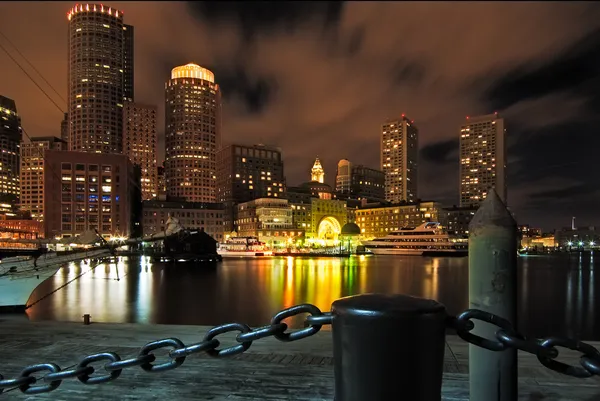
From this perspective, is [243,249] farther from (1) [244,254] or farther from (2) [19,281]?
(2) [19,281]

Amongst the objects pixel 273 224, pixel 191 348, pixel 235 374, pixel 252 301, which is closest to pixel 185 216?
pixel 273 224

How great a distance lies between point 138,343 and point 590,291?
53352 mm

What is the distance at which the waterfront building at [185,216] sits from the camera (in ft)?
568

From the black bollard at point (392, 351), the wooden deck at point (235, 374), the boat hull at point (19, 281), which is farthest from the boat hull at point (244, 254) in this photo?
the black bollard at point (392, 351)

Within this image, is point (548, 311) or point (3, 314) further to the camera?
point (548, 311)

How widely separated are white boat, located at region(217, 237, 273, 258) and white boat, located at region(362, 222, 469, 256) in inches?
1761

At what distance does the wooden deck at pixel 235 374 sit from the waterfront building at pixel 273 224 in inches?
6396

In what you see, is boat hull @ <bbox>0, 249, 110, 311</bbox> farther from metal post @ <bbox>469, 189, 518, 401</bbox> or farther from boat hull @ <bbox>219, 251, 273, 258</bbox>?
boat hull @ <bbox>219, 251, 273, 258</bbox>

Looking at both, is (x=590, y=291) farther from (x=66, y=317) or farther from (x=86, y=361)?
(x=86, y=361)

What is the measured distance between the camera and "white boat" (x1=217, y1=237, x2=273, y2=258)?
465 ft

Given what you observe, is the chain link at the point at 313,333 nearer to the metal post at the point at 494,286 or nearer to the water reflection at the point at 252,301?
the metal post at the point at 494,286

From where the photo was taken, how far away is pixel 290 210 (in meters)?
184

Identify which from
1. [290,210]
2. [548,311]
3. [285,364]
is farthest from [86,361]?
[290,210]

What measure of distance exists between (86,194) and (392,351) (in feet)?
546
